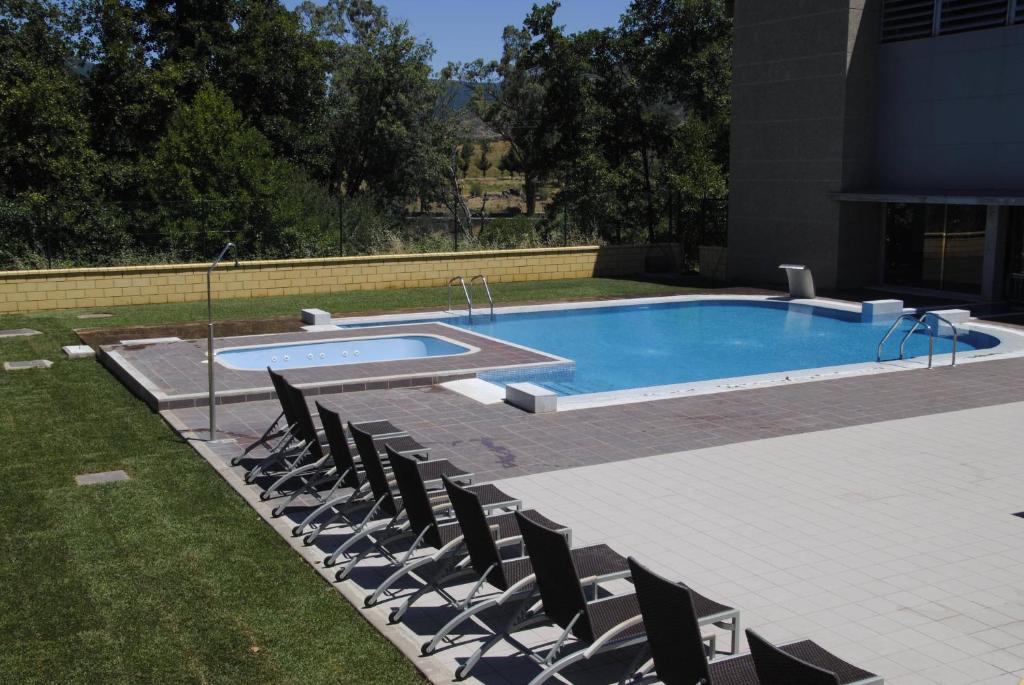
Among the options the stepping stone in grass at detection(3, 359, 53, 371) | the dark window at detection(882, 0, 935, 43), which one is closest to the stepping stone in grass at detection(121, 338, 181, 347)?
the stepping stone in grass at detection(3, 359, 53, 371)

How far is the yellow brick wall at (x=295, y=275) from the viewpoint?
2050 centimetres

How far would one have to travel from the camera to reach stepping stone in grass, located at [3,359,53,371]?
565 inches

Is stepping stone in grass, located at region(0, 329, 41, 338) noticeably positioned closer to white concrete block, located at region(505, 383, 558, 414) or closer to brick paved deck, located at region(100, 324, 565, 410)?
brick paved deck, located at region(100, 324, 565, 410)

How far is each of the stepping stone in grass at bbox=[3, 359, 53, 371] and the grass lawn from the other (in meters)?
3.19

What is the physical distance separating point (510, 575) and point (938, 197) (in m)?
18.3

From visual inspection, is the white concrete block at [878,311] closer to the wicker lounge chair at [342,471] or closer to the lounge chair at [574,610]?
the wicker lounge chair at [342,471]

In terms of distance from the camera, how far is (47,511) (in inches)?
326

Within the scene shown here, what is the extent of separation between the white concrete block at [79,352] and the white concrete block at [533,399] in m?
7.07

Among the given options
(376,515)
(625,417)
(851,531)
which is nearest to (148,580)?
(376,515)

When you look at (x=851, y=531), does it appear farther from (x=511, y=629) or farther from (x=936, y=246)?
(x=936, y=246)

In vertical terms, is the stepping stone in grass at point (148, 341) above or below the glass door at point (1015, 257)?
below

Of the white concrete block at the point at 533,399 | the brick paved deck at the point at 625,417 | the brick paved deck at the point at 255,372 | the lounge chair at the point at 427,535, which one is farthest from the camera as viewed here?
the brick paved deck at the point at 255,372

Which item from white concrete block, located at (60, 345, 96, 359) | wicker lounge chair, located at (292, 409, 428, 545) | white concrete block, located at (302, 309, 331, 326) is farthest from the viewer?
white concrete block, located at (302, 309, 331, 326)

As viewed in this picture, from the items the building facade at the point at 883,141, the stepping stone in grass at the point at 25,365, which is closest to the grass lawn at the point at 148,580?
the stepping stone in grass at the point at 25,365
